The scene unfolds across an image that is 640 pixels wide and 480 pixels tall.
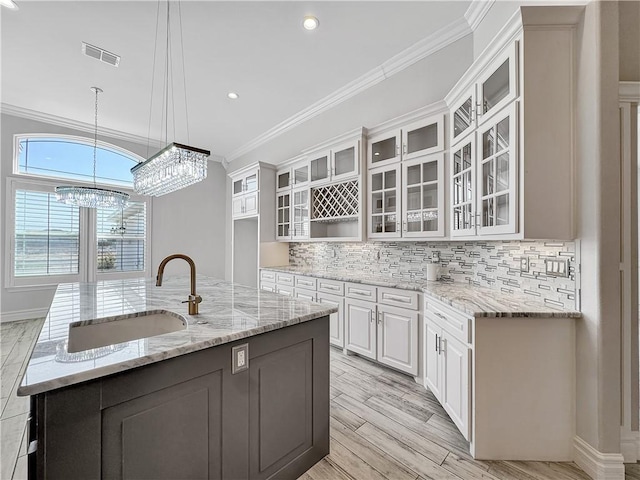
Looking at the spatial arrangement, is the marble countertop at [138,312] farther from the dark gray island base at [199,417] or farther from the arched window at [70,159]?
the arched window at [70,159]

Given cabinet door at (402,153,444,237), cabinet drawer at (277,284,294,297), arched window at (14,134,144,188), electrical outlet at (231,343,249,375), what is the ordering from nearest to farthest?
electrical outlet at (231,343,249,375) < cabinet door at (402,153,444,237) < cabinet drawer at (277,284,294,297) < arched window at (14,134,144,188)

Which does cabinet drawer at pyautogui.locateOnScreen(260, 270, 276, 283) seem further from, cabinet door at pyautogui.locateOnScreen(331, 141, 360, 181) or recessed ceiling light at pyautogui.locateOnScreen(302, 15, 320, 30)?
recessed ceiling light at pyautogui.locateOnScreen(302, 15, 320, 30)

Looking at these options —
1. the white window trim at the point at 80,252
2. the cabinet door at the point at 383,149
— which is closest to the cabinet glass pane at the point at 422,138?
the cabinet door at the point at 383,149

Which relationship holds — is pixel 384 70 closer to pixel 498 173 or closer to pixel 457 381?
pixel 498 173

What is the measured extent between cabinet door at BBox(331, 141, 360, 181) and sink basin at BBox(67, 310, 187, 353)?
2.53 m

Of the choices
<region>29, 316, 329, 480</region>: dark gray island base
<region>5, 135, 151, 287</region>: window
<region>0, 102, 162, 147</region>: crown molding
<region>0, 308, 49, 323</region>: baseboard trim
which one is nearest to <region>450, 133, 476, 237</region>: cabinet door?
<region>29, 316, 329, 480</region>: dark gray island base

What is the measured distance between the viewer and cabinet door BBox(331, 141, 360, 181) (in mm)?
3449

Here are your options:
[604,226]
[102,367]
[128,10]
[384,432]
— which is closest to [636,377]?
[604,226]

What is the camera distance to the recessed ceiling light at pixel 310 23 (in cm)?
270

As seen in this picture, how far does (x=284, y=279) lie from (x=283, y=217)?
1.08 metres

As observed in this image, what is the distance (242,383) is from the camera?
1.37 metres

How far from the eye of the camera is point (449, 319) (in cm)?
208

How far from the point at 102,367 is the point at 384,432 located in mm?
1881

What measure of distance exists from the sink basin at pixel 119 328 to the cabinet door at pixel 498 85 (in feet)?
8.29
